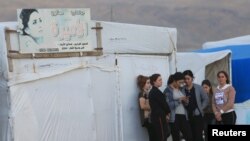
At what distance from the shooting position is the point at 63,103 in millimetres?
10414

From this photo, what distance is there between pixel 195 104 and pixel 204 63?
2.60 meters

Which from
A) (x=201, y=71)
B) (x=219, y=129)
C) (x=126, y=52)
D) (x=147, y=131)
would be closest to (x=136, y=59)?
(x=126, y=52)

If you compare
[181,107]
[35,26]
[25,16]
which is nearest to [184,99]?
[181,107]

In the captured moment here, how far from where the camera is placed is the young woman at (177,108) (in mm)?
11117

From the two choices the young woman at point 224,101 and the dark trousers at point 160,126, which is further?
the young woman at point 224,101

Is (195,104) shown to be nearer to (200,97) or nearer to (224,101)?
(200,97)

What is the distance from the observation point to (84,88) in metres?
10.7

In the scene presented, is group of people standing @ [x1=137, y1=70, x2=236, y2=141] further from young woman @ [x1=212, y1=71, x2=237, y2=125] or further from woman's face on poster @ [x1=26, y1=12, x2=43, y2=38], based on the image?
woman's face on poster @ [x1=26, y1=12, x2=43, y2=38]

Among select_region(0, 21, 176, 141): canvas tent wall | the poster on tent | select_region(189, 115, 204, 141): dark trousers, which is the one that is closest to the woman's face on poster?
the poster on tent

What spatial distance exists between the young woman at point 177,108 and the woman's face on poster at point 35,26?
2.72 metres

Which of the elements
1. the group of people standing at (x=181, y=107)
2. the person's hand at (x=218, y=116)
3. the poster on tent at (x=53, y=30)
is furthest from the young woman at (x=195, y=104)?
the poster on tent at (x=53, y=30)

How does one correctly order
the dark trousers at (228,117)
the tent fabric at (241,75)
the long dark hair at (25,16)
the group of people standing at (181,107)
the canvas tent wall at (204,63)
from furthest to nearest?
1. the tent fabric at (241,75)
2. the canvas tent wall at (204,63)
3. the dark trousers at (228,117)
4. the group of people standing at (181,107)
5. the long dark hair at (25,16)

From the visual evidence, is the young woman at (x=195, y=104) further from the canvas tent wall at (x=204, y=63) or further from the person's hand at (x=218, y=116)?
the canvas tent wall at (x=204, y=63)

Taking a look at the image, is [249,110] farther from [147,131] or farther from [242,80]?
[147,131]
